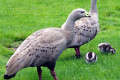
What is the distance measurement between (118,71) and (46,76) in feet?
5.87

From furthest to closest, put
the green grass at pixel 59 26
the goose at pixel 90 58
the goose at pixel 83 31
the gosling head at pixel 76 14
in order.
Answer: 1. the goose at pixel 83 31
2. the goose at pixel 90 58
3. the green grass at pixel 59 26
4. the gosling head at pixel 76 14

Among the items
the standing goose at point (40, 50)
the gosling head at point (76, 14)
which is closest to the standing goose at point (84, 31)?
the gosling head at point (76, 14)

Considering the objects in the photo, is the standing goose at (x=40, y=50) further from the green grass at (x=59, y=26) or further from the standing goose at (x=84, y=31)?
the standing goose at (x=84, y=31)

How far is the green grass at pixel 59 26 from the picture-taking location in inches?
298

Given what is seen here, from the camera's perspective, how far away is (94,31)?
8797mm

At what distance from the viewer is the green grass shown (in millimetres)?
7572

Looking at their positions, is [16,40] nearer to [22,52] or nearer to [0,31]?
[0,31]

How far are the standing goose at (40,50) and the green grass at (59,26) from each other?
99 centimetres

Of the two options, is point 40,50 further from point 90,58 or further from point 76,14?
point 90,58

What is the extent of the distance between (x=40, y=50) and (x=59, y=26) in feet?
17.9

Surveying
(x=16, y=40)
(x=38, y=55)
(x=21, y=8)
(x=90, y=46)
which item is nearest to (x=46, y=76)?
(x=38, y=55)

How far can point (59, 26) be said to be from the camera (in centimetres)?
1187

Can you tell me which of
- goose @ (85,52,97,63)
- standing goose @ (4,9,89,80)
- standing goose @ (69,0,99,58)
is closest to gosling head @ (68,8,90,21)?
standing goose @ (4,9,89,80)

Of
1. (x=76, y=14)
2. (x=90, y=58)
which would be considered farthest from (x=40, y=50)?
(x=90, y=58)
